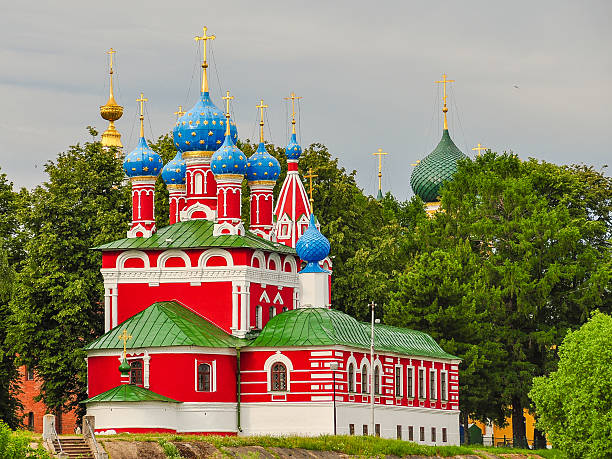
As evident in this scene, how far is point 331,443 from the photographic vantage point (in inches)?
1855

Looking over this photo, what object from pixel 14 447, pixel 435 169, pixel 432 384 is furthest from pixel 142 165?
pixel 435 169

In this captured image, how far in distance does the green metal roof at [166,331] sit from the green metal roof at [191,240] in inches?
91.0

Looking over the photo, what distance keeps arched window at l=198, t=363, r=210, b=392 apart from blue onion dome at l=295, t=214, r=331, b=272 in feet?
19.4

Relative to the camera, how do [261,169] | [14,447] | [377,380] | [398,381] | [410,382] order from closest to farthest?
[14,447], [377,380], [398,381], [410,382], [261,169]

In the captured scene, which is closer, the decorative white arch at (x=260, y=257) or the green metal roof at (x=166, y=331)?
Answer: the green metal roof at (x=166, y=331)

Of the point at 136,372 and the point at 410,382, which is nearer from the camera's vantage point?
the point at 136,372

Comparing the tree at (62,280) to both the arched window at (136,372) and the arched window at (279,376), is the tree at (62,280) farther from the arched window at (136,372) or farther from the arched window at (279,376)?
the arched window at (279,376)

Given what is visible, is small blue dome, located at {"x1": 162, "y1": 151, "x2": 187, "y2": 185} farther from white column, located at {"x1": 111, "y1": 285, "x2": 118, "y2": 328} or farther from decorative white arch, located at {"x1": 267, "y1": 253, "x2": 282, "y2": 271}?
white column, located at {"x1": 111, "y1": 285, "x2": 118, "y2": 328}

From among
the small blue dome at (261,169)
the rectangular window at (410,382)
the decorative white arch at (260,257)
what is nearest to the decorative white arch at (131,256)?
the decorative white arch at (260,257)

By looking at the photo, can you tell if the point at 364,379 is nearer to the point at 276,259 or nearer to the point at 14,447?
the point at 276,259

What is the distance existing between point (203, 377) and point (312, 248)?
6.63 meters

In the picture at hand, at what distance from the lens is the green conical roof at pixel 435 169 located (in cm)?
8412

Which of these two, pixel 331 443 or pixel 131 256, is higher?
pixel 131 256

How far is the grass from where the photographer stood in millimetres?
43156
